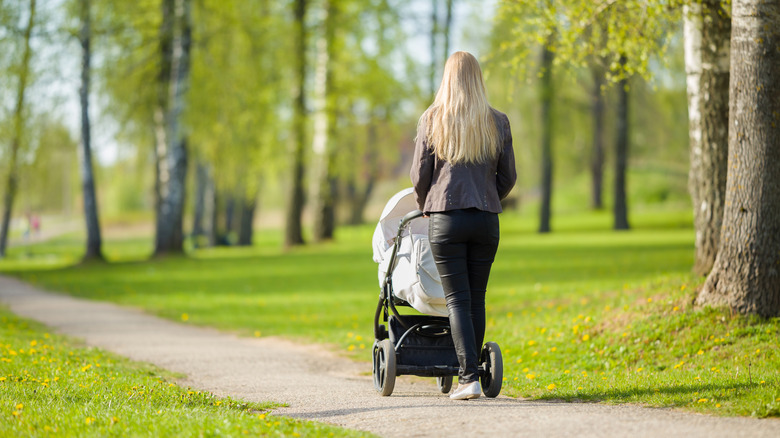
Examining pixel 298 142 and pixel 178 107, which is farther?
pixel 298 142

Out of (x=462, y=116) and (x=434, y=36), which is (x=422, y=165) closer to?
(x=462, y=116)

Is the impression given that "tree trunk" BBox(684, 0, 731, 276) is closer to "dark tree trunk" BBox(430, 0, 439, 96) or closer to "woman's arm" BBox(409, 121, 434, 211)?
"woman's arm" BBox(409, 121, 434, 211)

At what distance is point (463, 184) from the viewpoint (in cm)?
521

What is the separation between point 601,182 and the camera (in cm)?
4041

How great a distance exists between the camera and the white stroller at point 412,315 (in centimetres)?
561

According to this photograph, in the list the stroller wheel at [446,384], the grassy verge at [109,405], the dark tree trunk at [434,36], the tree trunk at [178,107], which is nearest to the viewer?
the grassy verge at [109,405]

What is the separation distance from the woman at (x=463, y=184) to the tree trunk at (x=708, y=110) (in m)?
4.65

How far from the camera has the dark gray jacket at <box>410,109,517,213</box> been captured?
5214 mm

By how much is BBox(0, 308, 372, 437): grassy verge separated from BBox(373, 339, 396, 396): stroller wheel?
0.83m

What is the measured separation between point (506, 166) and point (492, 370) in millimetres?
1390

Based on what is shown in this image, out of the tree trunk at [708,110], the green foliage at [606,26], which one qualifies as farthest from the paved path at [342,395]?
the green foliage at [606,26]

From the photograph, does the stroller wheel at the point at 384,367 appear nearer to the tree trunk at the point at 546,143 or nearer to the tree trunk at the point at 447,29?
the tree trunk at the point at 447,29

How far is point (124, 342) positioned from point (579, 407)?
6343 millimetres

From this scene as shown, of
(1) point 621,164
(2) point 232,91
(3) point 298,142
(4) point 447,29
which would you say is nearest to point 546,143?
(1) point 621,164
